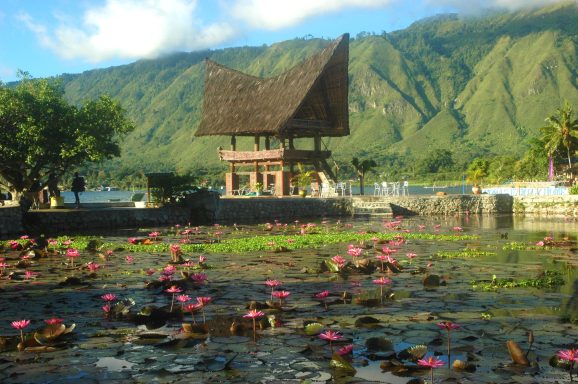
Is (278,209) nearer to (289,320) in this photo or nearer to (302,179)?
(302,179)

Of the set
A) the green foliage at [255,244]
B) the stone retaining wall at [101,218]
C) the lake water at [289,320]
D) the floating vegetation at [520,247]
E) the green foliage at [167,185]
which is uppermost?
the green foliage at [167,185]

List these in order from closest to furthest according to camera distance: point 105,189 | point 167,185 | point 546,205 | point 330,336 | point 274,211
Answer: point 330,336 → point 167,185 → point 274,211 → point 546,205 → point 105,189

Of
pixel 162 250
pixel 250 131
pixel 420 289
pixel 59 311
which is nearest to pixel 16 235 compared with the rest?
pixel 162 250

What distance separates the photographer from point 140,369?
16.0 feet

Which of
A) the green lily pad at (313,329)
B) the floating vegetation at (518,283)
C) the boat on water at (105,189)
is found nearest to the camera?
the green lily pad at (313,329)

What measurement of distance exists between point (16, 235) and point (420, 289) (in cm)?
1552

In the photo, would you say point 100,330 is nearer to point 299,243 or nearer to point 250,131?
point 299,243

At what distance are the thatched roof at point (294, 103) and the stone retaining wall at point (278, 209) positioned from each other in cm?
523

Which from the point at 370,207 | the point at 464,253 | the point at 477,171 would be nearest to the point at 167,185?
the point at 370,207

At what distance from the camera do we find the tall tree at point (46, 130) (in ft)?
78.8

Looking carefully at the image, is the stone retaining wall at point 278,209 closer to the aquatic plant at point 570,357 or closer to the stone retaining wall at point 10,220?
→ the stone retaining wall at point 10,220

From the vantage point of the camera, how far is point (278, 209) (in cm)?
3044

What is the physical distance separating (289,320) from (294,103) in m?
29.6

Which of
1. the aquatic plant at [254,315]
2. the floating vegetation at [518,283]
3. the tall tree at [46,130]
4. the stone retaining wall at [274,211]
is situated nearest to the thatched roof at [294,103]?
the stone retaining wall at [274,211]
